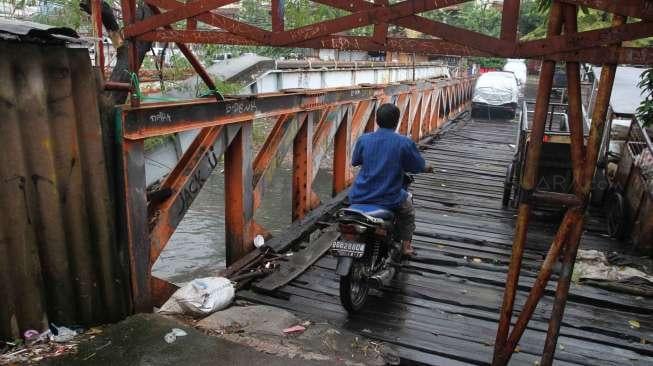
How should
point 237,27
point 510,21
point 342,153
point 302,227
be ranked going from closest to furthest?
point 510,21 → point 237,27 → point 302,227 → point 342,153

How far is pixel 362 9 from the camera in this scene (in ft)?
10.1

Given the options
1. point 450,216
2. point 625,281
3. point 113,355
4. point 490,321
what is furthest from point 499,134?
point 113,355

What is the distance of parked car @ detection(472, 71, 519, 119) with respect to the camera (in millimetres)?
20531

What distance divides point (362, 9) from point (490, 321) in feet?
9.22

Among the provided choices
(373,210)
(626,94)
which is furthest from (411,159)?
(626,94)

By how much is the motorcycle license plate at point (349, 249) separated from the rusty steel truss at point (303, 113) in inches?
47.8

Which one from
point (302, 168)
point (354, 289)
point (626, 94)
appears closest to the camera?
point (354, 289)

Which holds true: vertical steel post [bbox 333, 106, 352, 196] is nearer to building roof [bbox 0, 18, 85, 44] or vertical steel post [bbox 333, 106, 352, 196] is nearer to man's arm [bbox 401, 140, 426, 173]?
man's arm [bbox 401, 140, 426, 173]

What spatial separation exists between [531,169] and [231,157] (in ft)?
9.70

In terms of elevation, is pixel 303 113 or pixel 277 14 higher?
pixel 277 14

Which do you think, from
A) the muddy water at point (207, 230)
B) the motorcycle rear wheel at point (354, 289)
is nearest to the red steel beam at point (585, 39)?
the motorcycle rear wheel at point (354, 289)

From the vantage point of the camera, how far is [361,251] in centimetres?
396

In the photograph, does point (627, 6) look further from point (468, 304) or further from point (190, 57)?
point (190, 57)

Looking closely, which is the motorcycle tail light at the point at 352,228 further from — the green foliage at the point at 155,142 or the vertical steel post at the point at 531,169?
the green foliage at the point at 155,142
